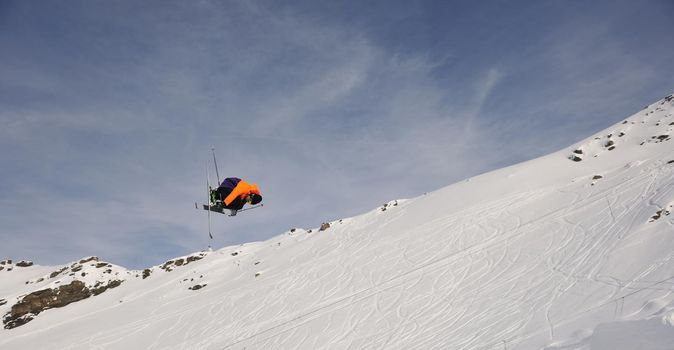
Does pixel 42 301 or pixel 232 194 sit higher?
pixel 42 301

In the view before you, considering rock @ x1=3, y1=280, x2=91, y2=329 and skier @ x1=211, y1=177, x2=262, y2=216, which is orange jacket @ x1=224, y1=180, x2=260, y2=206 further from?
rock @ x1=3, y1=280, x2=91, y2=329

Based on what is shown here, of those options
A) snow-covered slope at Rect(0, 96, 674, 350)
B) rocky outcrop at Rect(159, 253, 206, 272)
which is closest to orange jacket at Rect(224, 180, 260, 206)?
snow-covered slope at Rect(0, 96, 674, 350)

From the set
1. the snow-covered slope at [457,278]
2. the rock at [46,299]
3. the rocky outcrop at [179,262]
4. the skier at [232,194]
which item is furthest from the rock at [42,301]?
the skier at [232,194]

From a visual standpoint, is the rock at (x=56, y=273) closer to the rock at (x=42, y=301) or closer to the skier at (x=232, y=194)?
the rock at (x=42, y=301)

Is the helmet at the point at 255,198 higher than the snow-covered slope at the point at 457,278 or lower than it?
higher

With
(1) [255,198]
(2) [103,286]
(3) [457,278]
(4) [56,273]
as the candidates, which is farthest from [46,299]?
(3) [457,278]

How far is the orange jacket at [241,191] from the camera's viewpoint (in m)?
15.4

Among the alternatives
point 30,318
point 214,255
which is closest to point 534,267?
point 214,255

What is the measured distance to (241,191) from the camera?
15.7 metres

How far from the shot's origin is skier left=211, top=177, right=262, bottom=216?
15.5 metres

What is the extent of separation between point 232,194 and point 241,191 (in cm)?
41

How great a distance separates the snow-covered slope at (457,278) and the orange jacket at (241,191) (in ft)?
23.2

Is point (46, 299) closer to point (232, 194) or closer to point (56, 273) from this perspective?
point (56, 273)

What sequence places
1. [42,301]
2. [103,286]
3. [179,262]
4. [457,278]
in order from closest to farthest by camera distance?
1. [457,278]
2. [42,301]
3. [103,286]
4. [179,262]
